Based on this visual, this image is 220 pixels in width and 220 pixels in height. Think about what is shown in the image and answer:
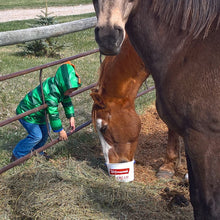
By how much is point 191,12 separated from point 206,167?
2.81ft

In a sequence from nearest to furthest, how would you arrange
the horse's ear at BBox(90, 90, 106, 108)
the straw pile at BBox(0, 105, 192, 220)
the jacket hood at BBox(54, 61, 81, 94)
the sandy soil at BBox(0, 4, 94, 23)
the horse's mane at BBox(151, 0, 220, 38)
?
1. the horse's mane at BBox(151, 0, 220, 38)
2. the straw pile at BBox(0, 105, 192, 220)
3. the horse's ear at BBox(90, 90, 106, 108)
4. the jacket hood at BBox(54, 61, 81, 94)
5. the sandy soil at BBox(0, 4, 94, 23)

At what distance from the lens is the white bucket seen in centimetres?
336

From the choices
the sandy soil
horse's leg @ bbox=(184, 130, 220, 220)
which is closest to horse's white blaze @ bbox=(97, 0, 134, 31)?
horse's leg @ bbox=(184, 130, 220, 220)

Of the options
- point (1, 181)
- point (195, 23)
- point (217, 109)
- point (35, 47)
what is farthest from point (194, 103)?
point (35, 47)

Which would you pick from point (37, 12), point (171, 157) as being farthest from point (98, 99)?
point (37, 12)

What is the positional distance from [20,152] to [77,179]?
779mm

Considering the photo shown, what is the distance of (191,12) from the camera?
2.03 meters

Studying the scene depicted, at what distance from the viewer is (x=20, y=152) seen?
12.2 feet

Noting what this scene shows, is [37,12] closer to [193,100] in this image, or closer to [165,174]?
[165,174]

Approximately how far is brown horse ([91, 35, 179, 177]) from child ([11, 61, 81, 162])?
32 cm

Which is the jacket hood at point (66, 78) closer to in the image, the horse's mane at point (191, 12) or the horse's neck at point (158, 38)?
the horse's neck at point (158, 38)

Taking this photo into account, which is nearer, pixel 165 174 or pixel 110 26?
pixel 110 26

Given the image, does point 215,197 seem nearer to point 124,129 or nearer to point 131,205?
point 131,205

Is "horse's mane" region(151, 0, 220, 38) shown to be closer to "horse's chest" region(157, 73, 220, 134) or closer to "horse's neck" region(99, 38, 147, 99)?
"horse's chest" region(157, 73, 220, 134)
